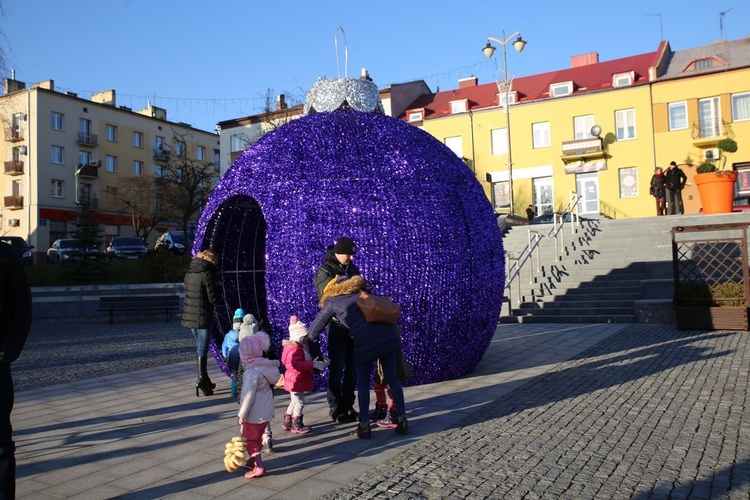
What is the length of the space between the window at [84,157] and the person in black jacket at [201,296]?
45017 millimetres

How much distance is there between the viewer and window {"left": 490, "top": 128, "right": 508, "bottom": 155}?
124 ft

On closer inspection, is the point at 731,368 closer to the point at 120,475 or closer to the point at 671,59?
the point at 120,475

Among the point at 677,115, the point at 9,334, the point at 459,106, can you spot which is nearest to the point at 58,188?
the point at 459,106

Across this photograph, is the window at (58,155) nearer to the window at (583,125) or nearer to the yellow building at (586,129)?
the yellow building at (586,129)

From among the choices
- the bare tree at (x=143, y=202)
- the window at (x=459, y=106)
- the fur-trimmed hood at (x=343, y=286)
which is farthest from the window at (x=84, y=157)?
the fur-trimmed hood at (x=343, y=286)

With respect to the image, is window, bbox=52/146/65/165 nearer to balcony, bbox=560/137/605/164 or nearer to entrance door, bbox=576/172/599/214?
balcony, bbox=560/137/605/164

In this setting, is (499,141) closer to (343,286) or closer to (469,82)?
(469,82)

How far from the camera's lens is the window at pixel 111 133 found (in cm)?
4934

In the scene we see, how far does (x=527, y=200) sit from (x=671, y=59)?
12584 millimetres

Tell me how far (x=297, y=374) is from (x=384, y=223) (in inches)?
78.2

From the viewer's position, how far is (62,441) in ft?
18.0

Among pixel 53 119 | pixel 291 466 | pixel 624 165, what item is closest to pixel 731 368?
pixel 291 466

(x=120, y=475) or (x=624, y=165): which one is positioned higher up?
(x=624, y=165)

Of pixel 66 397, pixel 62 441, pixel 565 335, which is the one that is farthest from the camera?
pixel 565 335
